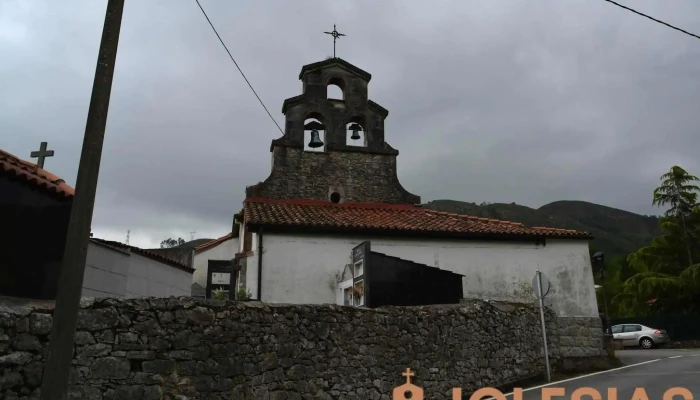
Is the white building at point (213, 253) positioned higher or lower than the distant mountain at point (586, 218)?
lower

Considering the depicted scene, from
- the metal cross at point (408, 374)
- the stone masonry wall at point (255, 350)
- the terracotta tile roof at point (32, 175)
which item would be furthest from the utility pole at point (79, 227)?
the metal cross at point (408, 374)

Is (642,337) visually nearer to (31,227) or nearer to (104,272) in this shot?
(104,272)

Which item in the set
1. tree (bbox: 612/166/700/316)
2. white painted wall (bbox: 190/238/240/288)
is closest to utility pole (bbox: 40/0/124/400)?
white painted wall (bbox: 190/238/240/288)

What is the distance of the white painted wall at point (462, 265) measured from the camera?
1293 centimetres

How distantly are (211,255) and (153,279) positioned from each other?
5.58 metres

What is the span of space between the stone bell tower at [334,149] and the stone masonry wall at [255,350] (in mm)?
6448

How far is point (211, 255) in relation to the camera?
18.2 m

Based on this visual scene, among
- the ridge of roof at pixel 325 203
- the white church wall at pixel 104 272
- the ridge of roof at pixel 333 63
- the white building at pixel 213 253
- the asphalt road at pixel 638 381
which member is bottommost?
the asphalt road at pixel 638 381

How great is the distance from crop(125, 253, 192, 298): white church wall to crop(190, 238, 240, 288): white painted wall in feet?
10.2

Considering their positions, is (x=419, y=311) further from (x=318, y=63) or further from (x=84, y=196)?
(x=318, y=63)

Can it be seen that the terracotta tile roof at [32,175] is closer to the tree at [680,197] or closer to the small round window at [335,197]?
the small round window at [335,197]

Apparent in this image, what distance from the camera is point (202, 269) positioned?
59.3 ft

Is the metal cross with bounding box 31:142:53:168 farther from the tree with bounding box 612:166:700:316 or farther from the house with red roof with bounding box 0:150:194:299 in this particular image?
the tree with bounding box 612:166:700:316

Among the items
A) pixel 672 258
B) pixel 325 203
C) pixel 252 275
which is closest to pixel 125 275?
pixel 252 275
